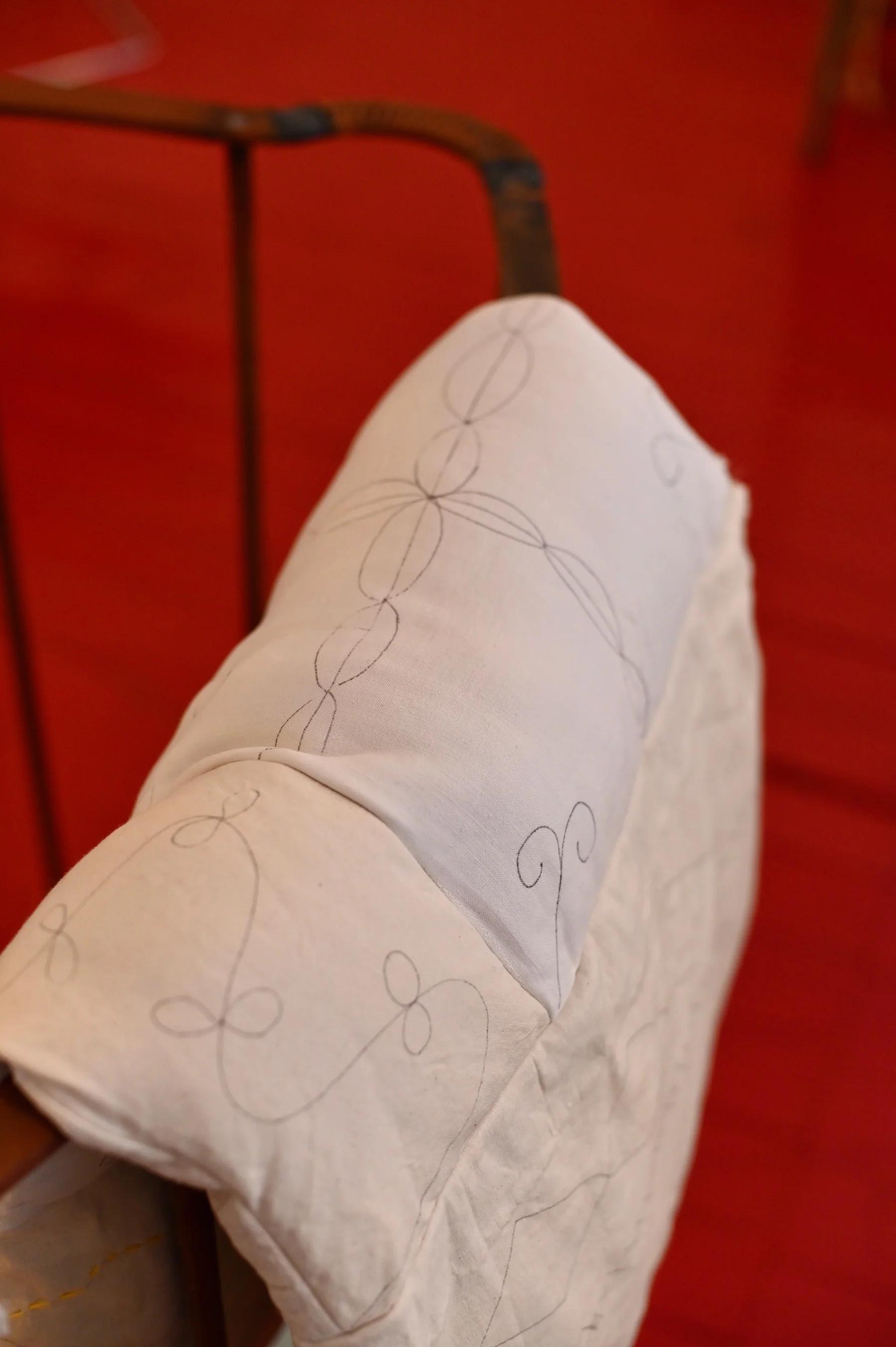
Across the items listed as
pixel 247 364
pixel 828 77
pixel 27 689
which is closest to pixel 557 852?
pixel 247 364

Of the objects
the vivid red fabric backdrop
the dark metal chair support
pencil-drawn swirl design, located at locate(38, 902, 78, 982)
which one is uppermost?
the dark metal chair support

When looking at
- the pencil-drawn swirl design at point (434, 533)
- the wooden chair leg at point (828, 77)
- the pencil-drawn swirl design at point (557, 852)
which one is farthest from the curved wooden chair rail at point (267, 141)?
the wooden chair leg at point (828, 77)

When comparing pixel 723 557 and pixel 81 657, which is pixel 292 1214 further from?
pixel 81 657

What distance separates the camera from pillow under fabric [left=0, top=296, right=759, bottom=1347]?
0.41 m

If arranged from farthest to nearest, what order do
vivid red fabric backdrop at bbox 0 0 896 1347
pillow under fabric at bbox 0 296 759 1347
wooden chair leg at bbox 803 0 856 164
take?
wooden chair leg at bbox 803 0 856 164
vivid red fabric backdrop at bbox 0 0 896 1347
pillow under fabric at bbox 0 296 759 1347

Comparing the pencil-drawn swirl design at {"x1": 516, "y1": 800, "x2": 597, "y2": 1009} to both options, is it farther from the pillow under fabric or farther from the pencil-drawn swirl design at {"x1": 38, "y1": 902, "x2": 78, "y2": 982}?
the pencil-drawn swirl design at {"x1": 38, "y1": 902, "x2": 78, "y2": 982}

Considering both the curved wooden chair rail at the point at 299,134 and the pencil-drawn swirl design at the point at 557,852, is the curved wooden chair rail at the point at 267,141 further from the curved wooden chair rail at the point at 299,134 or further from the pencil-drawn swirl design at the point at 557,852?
the pencil-drawn swirl design at the point at 557,852

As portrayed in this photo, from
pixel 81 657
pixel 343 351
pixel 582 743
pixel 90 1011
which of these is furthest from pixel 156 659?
pixel 90 1011

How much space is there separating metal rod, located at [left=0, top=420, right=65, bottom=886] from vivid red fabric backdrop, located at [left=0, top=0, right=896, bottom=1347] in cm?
27

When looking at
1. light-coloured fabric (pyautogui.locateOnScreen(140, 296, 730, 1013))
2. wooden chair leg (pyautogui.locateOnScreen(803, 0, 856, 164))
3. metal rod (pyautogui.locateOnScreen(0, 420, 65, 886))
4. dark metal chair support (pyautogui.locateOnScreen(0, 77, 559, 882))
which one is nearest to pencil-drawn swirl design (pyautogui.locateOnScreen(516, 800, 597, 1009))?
light-coloured fabric (pyautogui.locateOnScreen(140, 296, 730, 1013))

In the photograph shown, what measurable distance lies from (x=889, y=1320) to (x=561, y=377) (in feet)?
2.44

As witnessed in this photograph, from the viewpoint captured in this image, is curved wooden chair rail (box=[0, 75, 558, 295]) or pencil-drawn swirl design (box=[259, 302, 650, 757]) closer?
pencil-drawn swirl design (box=[259, 302, 650, 757])

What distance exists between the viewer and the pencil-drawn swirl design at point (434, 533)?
530mm

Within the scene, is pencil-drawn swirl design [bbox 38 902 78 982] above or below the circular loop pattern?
above
